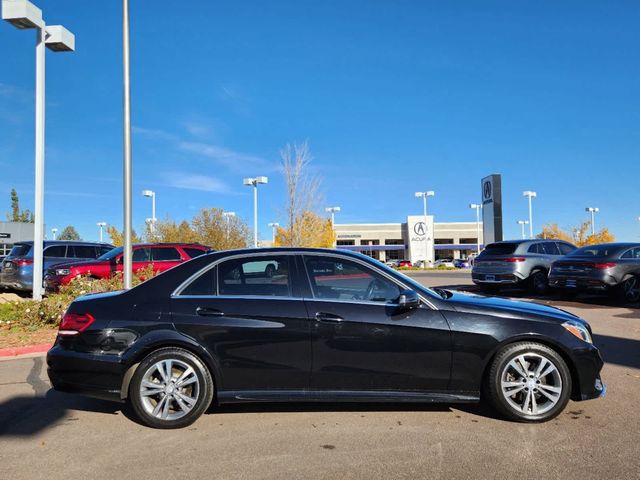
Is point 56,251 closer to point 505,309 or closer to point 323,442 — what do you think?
point 323,442

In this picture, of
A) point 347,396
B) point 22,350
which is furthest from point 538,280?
point 22,350

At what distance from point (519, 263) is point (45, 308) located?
11.8 meters

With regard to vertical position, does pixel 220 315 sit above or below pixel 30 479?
above

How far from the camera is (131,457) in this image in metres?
3.70

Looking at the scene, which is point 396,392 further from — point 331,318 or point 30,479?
point 30,479

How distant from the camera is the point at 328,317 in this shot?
14.0 feet

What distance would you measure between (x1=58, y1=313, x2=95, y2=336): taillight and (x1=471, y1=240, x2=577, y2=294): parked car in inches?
480

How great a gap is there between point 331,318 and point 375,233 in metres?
75.4

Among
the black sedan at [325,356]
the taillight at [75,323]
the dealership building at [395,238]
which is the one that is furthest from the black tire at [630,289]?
the dealership building at [395,238]

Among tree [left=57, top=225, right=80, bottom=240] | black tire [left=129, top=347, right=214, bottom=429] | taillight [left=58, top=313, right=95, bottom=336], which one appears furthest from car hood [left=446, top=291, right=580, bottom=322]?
tree [left=57, top=225, right=80, bottom=240]

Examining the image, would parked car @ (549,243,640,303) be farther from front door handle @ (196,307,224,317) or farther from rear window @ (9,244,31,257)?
rear window @ (9,244,31,257)

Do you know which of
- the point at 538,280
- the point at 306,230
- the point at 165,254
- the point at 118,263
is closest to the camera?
the point at 118,263

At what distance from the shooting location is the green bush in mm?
9281

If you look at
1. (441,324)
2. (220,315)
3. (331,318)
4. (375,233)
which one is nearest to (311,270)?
(331,318)
